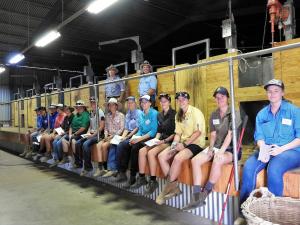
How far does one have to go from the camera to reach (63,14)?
7621mm

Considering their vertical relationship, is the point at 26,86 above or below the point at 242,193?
above

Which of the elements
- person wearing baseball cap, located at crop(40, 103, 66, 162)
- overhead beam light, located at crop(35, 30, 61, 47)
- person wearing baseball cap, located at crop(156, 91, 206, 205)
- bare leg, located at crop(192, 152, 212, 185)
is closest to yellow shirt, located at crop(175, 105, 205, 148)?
person wearing baseball cap, located at crop(156, 91, 206, 205)

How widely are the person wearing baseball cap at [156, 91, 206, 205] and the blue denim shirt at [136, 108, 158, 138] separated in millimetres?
470

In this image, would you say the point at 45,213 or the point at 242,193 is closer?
the point at 242,193

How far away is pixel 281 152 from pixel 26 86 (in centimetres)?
1469

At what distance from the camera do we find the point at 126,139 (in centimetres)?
397

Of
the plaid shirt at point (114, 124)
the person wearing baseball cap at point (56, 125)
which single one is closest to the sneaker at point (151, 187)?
the plaid shirt at point (114, 124)

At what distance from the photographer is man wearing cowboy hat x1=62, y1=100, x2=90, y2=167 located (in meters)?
5.17

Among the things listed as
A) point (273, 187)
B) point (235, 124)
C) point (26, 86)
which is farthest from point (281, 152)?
point (26, 86)

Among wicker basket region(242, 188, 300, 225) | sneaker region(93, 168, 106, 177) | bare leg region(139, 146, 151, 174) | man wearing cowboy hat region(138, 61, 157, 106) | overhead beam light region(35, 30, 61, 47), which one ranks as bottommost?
sneaker region(93, 168, 106, 177)

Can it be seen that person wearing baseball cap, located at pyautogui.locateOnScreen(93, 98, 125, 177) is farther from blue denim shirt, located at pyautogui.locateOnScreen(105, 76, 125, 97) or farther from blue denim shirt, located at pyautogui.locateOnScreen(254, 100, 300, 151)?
blue denim shirt, located at pyautogui.locateOnScreen(254, 100, 300, 151)

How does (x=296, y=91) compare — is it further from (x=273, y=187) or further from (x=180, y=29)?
(x=180, y=29)

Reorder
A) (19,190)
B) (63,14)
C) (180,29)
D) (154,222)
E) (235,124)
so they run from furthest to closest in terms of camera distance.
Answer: (180,29)
(63,14)
(19,190)
(154,222)
(235,124)

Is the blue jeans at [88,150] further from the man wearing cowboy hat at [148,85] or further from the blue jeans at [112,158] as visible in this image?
the man wearing cowboy hat at [148,85]
